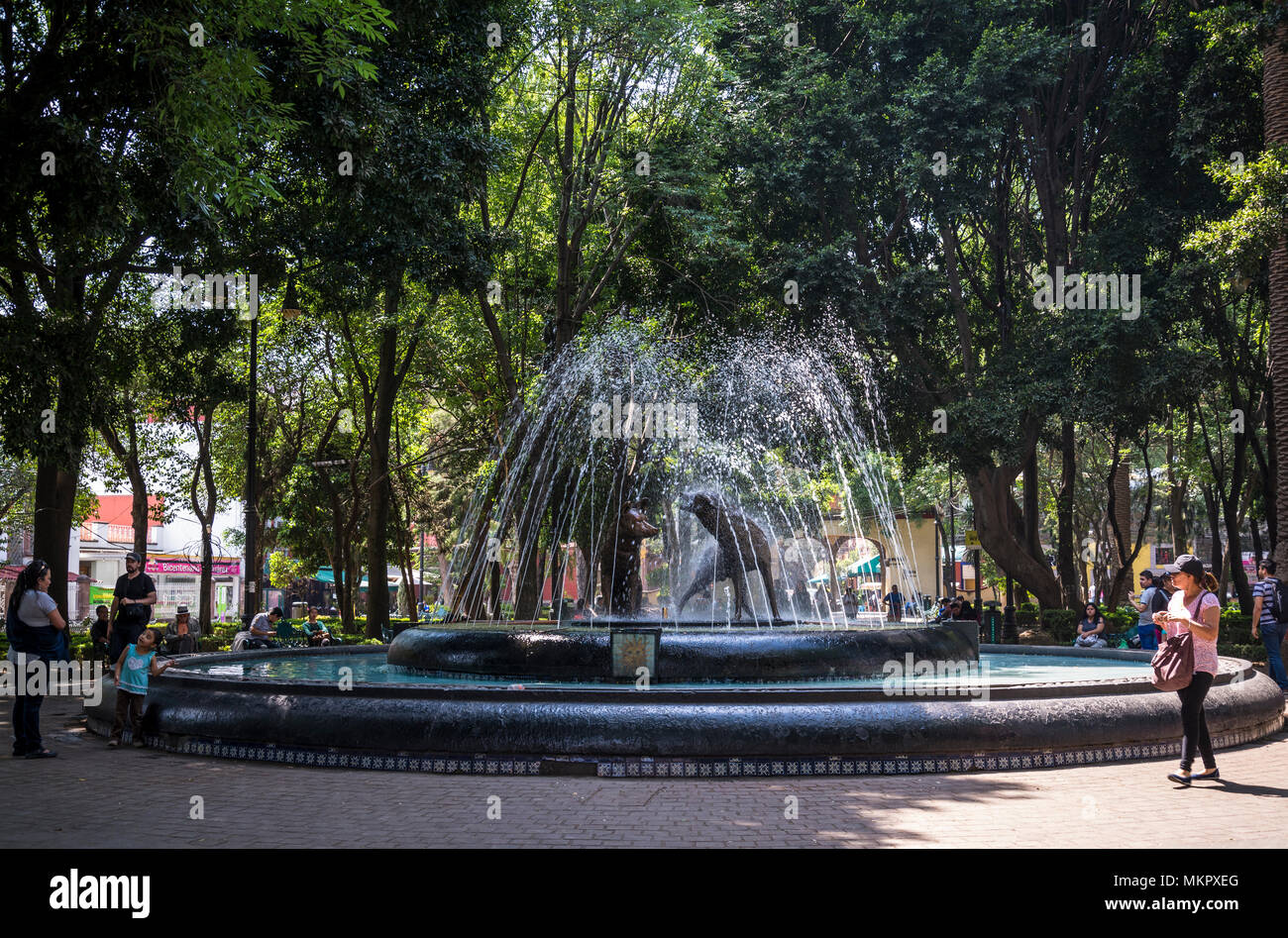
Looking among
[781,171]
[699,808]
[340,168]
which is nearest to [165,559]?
[781,171]

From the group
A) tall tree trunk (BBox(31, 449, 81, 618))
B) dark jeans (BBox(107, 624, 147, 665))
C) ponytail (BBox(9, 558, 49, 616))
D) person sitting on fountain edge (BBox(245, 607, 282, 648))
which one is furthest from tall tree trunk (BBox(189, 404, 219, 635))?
ponytail (BBox(9, 558, 49, 616))

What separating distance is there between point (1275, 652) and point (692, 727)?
32.6 ft

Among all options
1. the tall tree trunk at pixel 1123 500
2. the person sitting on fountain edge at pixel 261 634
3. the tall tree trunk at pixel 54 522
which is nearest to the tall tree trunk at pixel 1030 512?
the tall tree trunk at pixel 1123 500

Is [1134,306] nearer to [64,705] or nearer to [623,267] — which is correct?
[623,267]

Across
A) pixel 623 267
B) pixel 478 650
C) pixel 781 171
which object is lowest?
pixel 478 650

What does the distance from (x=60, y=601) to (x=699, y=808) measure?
47.9 ft

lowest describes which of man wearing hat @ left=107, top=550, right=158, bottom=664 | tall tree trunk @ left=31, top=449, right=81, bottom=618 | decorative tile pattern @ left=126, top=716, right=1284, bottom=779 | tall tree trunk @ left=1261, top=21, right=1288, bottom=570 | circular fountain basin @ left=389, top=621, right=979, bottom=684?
decorative tile pattern @ left=126, top=716, right=1284, bottom=779

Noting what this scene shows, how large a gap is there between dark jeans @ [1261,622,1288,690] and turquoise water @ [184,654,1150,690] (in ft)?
5.79

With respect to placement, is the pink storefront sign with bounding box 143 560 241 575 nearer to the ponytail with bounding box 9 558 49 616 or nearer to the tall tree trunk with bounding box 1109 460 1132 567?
the tall tree trunk with bounding box 1109 460 1132 567

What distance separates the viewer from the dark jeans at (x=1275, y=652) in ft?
45.8

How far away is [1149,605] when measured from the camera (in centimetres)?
1454

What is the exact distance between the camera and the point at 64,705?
14328 mm

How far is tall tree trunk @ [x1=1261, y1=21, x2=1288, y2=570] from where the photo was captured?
16891mm

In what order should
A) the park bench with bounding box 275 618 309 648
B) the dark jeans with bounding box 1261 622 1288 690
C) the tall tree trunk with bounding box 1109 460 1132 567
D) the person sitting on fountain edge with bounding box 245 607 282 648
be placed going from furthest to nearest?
the tall tree trunk with bounding box 1109 460 1132 567
the park bench with bounding box 275 618 309 648
the person sitting on fountain edge with bounding box 245 607 282 648
the dark jeans with bounding box 1261 622 1288 690
